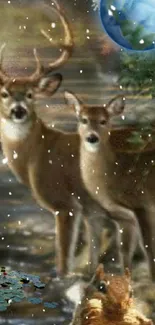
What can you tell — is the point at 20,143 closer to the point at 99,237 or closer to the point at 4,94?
the point at 4,94

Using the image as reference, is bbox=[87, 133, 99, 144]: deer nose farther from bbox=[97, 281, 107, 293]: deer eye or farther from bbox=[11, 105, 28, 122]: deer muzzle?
bbox=[97, 281, 107, 293]: deer eye

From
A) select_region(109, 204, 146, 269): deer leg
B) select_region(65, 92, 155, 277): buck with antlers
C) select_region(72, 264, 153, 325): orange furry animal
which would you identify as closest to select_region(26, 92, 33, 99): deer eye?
select_region(65, 92, 155, 277): buck with antlers

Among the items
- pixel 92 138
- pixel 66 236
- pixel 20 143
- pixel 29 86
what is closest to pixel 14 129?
pixel 20 143

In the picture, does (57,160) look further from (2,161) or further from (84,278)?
(84,278)

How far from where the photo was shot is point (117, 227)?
2322mm

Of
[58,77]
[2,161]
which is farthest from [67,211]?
[58,77]

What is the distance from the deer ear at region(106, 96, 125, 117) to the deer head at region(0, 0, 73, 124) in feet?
0.64

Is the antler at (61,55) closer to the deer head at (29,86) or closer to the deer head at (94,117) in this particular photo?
the deer head at (29,86)

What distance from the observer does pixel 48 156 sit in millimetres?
2303

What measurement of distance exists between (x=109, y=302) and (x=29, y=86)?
0.81 m

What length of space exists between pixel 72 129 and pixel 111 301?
0.62 m

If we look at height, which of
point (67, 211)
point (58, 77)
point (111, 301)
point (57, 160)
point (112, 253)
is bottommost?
point (111, 301)

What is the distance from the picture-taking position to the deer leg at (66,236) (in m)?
2.32

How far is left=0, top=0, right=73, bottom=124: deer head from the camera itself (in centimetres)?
224
